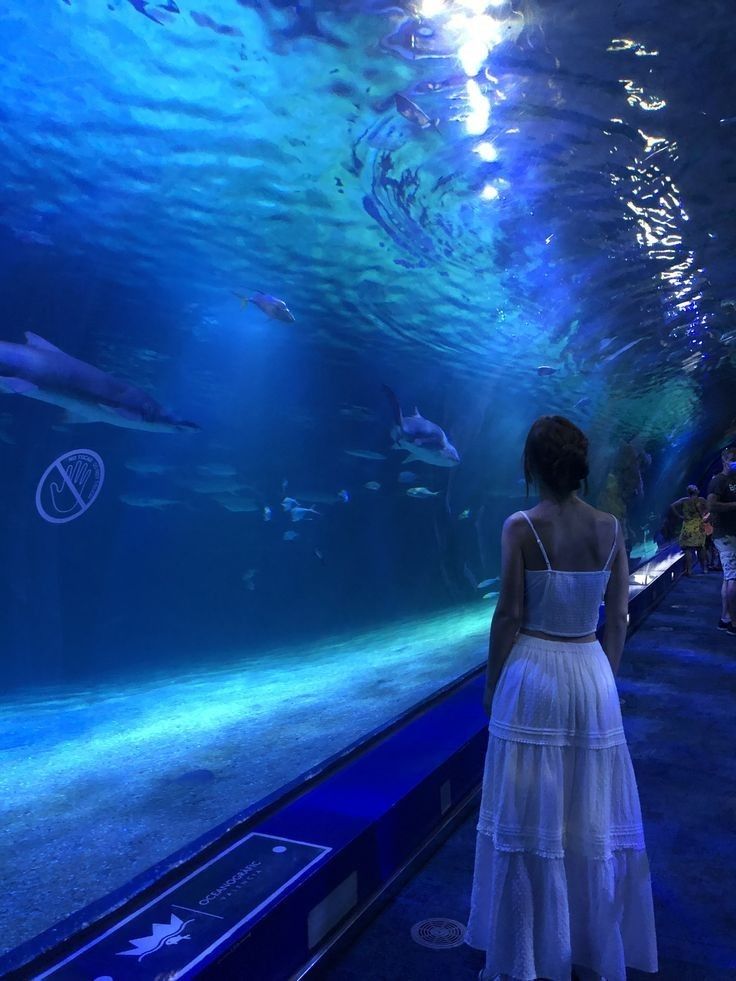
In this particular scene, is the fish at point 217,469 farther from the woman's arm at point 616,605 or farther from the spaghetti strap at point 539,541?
the spaghetti strap at point 539,541

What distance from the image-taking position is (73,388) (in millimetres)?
7180

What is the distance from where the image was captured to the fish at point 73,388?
6.79 m

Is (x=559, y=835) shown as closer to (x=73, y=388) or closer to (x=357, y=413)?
(x=73, y=388)

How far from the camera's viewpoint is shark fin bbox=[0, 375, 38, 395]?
6629 mm

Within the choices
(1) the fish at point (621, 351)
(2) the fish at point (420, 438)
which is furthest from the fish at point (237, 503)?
(1) the fish at point (621, 351)

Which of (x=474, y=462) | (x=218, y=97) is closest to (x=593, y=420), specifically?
(x=474, y=462)

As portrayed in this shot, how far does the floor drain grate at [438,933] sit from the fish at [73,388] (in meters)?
6.08

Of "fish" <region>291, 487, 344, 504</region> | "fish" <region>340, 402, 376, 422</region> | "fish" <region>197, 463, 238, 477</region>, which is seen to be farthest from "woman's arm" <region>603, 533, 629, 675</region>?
"fish" <region>291, 487, 344, 504</region>

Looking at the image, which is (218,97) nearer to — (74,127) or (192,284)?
(74,127)

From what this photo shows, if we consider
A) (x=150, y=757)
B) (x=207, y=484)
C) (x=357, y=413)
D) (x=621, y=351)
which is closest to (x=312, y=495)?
(x=357, y=413)

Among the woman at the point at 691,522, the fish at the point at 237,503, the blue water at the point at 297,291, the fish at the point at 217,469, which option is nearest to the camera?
the blue water at the point at 297,291

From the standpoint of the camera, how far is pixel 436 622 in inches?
739

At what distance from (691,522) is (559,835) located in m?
15.4

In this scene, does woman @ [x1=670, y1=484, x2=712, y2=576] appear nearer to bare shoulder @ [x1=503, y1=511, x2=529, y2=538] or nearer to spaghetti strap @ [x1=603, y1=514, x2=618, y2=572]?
spaghetti strap @ [x1=603, y1=514, x2=618, y2=572]
